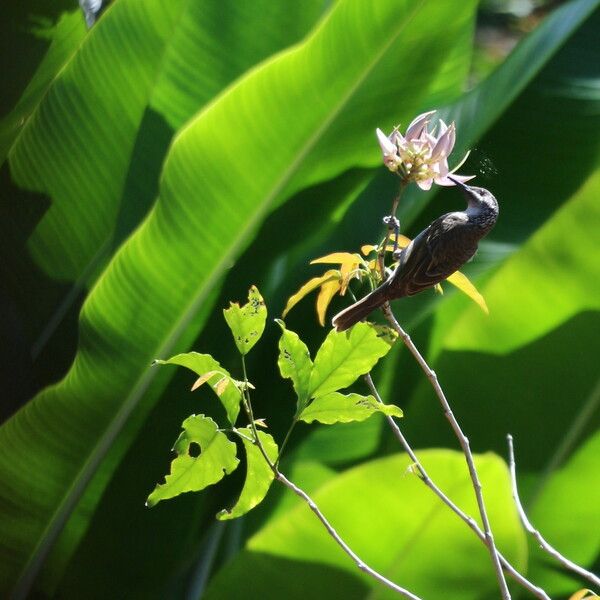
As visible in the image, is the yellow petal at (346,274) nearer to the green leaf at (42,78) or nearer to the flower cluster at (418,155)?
the flower cluster at (418,155)

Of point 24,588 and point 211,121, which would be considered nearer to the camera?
point 211,121

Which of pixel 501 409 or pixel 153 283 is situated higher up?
pixel 153 283

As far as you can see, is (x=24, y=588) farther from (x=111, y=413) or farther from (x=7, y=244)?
(x=7, y=244)

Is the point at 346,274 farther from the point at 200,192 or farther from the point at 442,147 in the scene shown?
the point at 200,192

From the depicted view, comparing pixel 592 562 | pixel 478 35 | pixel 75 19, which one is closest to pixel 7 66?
pixel 75 19

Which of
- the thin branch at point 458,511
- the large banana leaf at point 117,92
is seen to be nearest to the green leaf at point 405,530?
the thin branch at point 458,511

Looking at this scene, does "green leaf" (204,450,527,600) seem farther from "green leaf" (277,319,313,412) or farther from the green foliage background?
"green leaf" (277,319,313,412)
